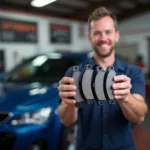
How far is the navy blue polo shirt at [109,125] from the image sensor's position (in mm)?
1105

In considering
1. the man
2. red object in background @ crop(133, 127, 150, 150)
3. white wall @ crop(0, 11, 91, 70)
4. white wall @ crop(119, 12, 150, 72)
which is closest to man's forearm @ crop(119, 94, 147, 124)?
the man

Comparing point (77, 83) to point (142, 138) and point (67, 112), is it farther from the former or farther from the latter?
point (142, 138)

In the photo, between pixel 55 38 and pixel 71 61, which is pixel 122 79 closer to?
pixel 71 61

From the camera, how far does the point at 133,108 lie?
99 cm

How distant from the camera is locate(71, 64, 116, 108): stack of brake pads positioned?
2.72ft

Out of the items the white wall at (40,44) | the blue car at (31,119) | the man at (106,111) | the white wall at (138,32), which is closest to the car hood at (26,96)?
the blue car at (31,119)

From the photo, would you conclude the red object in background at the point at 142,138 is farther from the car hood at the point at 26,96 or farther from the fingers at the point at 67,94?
the fingers at the point at 67,94

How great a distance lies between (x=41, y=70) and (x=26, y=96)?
0.74m

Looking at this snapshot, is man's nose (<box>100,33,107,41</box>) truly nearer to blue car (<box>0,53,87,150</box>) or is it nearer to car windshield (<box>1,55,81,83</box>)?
blue car (<box>0,53,87,150</box>)

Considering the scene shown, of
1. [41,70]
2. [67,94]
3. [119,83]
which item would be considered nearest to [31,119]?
[41,70]

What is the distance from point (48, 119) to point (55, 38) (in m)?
7.14

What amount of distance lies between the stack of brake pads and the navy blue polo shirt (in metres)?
0.24

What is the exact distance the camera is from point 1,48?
7.29 m

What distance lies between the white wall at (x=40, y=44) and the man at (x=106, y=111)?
6.54 metres
